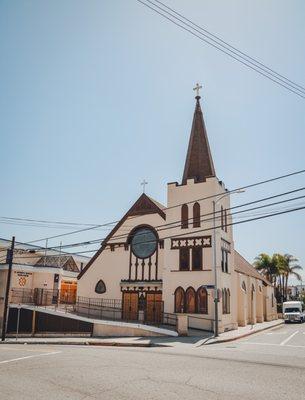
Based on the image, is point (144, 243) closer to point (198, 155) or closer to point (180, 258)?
point (180, 258)

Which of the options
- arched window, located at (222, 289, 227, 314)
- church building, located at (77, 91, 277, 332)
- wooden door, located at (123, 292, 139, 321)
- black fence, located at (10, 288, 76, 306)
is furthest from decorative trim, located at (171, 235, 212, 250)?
black fence, located at (10, 288, 76, 306)

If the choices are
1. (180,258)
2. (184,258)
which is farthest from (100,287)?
(184,258)

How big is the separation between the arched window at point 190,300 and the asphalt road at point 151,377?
556 inches

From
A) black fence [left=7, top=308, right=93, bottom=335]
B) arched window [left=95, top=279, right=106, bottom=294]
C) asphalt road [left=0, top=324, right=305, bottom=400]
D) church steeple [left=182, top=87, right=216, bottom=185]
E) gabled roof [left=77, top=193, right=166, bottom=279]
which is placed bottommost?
black fence [left=7, top=308, right=93, bottom=335]

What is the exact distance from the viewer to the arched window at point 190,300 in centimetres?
2809

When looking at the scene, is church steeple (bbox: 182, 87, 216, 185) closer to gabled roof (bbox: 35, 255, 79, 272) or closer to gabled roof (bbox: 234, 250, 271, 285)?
gabled roof (bbox: 234, 250, 271, 285)

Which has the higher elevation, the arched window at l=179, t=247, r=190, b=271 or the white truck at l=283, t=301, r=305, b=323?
the arched window at l=179, t=247, r=190, b=271

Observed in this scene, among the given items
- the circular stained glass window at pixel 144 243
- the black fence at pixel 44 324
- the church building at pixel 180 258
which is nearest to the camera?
the church building at pixel 180 258

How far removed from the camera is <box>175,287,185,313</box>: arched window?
2856 centimetres

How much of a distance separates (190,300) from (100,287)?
30.0 feet

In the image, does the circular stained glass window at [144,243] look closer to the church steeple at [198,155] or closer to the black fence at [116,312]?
the black fence at [116,312]

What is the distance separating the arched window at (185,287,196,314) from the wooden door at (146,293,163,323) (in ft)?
8.73

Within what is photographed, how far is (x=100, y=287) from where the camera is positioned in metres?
33.8

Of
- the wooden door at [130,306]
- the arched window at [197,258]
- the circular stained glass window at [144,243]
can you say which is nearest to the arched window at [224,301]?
the arched window at [197,258]
